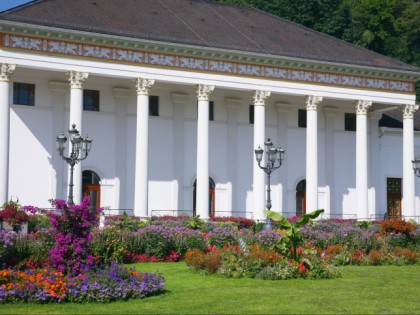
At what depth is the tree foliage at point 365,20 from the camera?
2817 inches

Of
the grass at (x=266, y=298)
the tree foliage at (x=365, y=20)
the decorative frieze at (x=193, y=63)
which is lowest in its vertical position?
the grass at (x=266, y=298)

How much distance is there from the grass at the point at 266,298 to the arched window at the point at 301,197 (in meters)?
23.4

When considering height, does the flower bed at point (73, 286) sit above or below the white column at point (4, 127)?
below

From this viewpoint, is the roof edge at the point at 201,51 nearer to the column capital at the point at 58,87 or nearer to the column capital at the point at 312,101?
the column capital at the point at 312,101

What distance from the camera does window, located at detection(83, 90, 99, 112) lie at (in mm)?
39406

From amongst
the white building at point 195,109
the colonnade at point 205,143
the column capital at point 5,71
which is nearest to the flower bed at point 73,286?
the colonnade at point 205,143

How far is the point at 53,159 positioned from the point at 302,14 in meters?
40.6

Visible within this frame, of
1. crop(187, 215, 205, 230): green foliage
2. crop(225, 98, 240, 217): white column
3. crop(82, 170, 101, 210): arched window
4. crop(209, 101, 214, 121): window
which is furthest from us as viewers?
crop(225, 98, 240, 217): white column

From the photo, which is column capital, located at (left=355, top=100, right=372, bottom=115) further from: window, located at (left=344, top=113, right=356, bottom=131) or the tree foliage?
the tree foliage

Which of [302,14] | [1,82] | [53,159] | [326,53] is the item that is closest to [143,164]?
[53,159]

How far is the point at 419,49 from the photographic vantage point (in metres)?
79.1

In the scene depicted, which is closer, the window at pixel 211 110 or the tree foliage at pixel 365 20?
the window at pixel 211 110

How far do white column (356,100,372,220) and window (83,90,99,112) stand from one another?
15794 millimetres

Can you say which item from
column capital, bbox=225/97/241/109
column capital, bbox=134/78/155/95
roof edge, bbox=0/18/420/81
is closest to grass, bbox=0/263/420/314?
column capital, bbox=134/78/155/95
